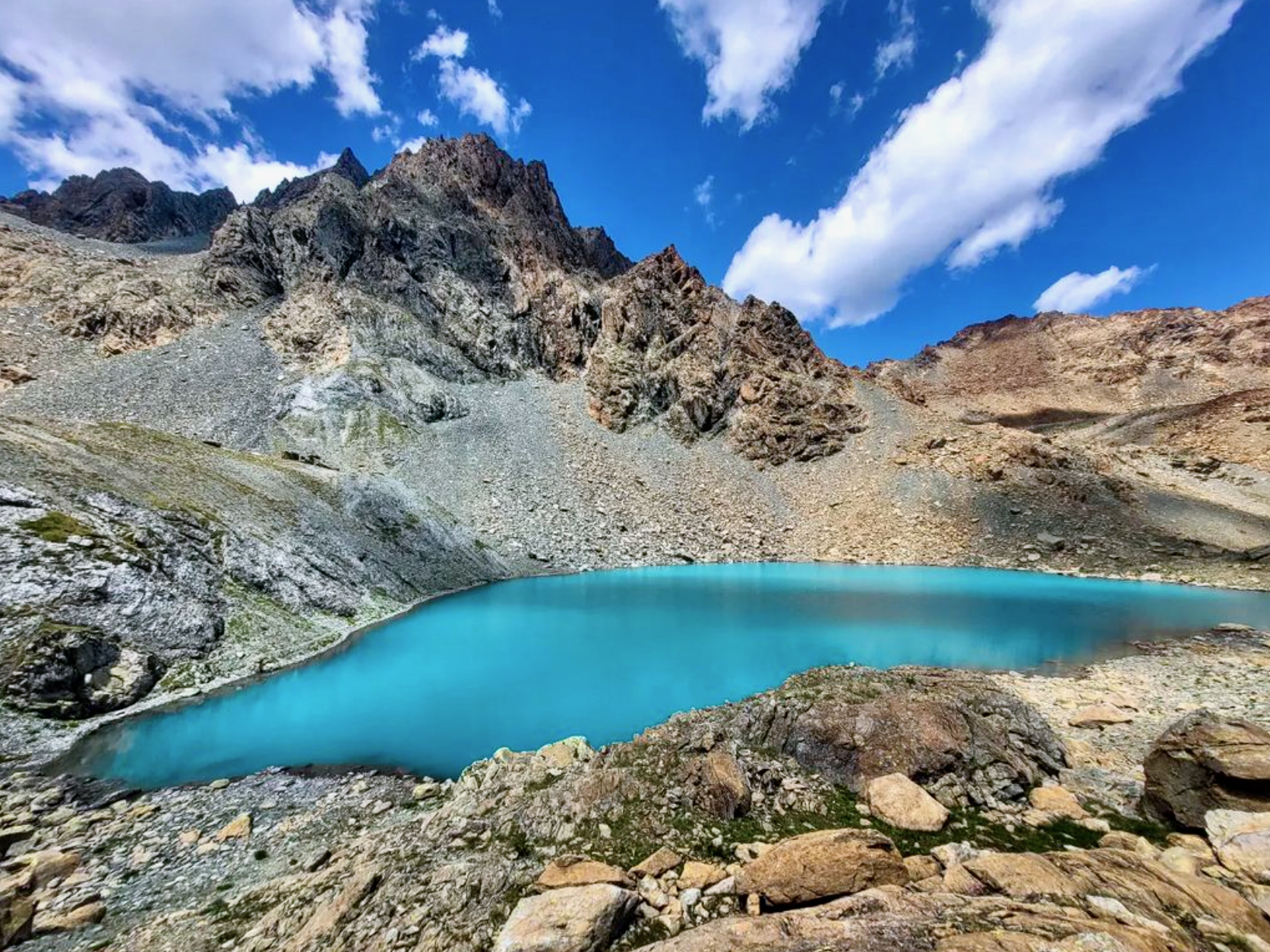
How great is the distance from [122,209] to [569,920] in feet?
558

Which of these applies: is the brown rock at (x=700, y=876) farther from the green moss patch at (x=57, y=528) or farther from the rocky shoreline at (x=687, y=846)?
the green moss patch at (x=57, y=528)

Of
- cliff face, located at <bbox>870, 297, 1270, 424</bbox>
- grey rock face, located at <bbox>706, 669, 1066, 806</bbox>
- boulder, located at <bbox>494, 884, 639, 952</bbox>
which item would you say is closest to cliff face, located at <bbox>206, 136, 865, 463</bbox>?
cliff face, located at <bbox>870, 297, 1270, 424</bbox>

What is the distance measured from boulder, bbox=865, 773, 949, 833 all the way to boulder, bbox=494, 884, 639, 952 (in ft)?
12.3

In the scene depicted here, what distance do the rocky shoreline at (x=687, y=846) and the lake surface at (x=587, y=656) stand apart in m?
2.06

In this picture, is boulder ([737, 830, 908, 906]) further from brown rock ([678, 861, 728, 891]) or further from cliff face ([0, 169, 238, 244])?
cliff face ([0, 169, 238, 244])

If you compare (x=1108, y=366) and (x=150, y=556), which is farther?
(x=1108, y=366)

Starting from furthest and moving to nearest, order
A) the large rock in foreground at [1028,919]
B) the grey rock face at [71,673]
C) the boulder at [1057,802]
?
1. the grey rock face at [71,673]
2. the boulder at [1057,802]
3. the large rock in foreground at [1028,919]

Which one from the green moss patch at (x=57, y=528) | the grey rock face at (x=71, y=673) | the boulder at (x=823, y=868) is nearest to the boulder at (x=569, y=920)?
the boulder at (x=823, y=868)

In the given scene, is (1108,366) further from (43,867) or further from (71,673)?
(43,867)

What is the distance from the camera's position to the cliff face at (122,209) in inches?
4545

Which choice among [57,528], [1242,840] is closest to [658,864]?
[1242,840]

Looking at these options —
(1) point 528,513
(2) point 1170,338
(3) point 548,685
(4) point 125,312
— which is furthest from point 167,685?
(2) point 1170,338

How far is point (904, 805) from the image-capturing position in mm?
7211

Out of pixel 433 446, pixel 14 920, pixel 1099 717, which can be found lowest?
pixel 14 920
